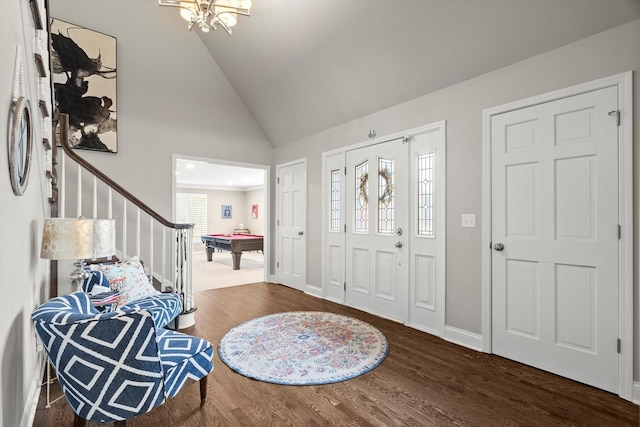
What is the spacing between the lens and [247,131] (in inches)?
207

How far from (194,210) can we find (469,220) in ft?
32.1

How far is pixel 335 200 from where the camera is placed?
4.50 meters

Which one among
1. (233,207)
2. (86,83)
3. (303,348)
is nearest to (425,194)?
(303,348)

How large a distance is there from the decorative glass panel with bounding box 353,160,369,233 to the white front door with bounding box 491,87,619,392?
1561mm

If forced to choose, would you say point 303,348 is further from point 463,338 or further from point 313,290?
point 313,290

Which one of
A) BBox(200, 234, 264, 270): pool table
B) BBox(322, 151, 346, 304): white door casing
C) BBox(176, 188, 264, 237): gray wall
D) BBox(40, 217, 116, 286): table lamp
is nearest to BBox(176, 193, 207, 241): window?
BBox(176, 188, 264, 237): gray wall

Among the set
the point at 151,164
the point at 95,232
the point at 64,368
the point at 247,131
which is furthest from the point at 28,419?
the point at 247,131

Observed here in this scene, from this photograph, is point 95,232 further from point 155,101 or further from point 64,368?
point 155,101

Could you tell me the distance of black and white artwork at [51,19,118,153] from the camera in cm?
368

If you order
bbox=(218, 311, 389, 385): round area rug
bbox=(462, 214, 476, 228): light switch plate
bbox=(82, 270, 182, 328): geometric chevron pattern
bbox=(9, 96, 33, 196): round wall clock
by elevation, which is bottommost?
bbox=(218, 311, 389, 385): round area rug

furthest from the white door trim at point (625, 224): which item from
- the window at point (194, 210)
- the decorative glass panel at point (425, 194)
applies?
the window at point (194, 210)

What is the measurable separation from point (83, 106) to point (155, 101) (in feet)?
2.76

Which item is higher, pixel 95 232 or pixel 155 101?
pixel 155 101

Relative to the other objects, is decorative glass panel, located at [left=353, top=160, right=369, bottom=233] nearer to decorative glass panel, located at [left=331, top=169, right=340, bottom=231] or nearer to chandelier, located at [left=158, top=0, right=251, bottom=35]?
decorative glass panel, located at [left=331, top=169, right=340, bottom=231]
